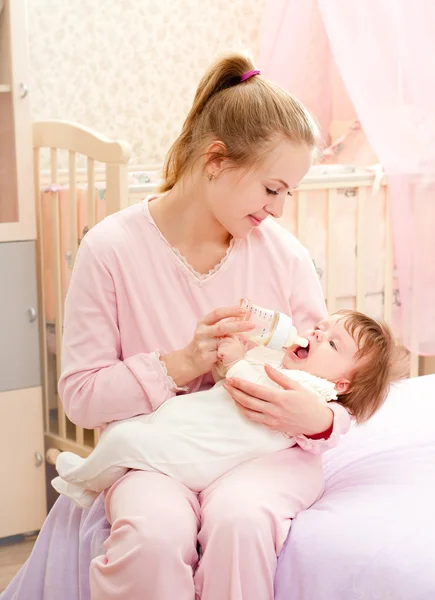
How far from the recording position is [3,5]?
7.88ft

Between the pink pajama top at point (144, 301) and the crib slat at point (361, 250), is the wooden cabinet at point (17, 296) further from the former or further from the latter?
the crib slat at point (361, 250)

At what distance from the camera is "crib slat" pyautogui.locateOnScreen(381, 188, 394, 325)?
2748 millimetres

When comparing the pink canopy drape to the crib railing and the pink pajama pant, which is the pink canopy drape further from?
the pink pajama pant

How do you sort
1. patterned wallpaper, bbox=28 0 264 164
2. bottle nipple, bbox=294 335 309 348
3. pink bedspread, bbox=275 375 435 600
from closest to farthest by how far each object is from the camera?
pink bedspread, bbox=275 375 435 600 → bottle nipple, bbox=294 335 309 348 → patterned wallpaper, bbox=28 0 264 164

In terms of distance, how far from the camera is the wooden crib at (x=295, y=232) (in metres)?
2.49

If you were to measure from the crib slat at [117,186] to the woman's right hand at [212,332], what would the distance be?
2.48 feet

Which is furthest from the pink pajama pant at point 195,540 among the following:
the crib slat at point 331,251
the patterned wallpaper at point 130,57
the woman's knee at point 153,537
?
the patterned wallpaper at point 130,57

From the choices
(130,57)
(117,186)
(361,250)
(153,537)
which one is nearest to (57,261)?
(117,186)

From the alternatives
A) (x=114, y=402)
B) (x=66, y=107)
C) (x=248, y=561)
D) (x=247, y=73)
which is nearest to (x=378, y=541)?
(x=248, y=561)

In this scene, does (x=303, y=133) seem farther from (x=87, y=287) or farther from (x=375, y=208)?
(x=375, y=208)

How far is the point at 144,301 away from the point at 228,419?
29 cm

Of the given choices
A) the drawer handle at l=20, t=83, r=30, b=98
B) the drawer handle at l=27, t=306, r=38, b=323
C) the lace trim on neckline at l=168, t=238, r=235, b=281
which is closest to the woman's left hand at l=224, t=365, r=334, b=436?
the lace trim on neckline at l=168, t=238, r=235, b=281

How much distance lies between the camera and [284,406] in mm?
1468

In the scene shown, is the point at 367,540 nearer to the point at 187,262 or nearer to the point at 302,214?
the point at 187,262
